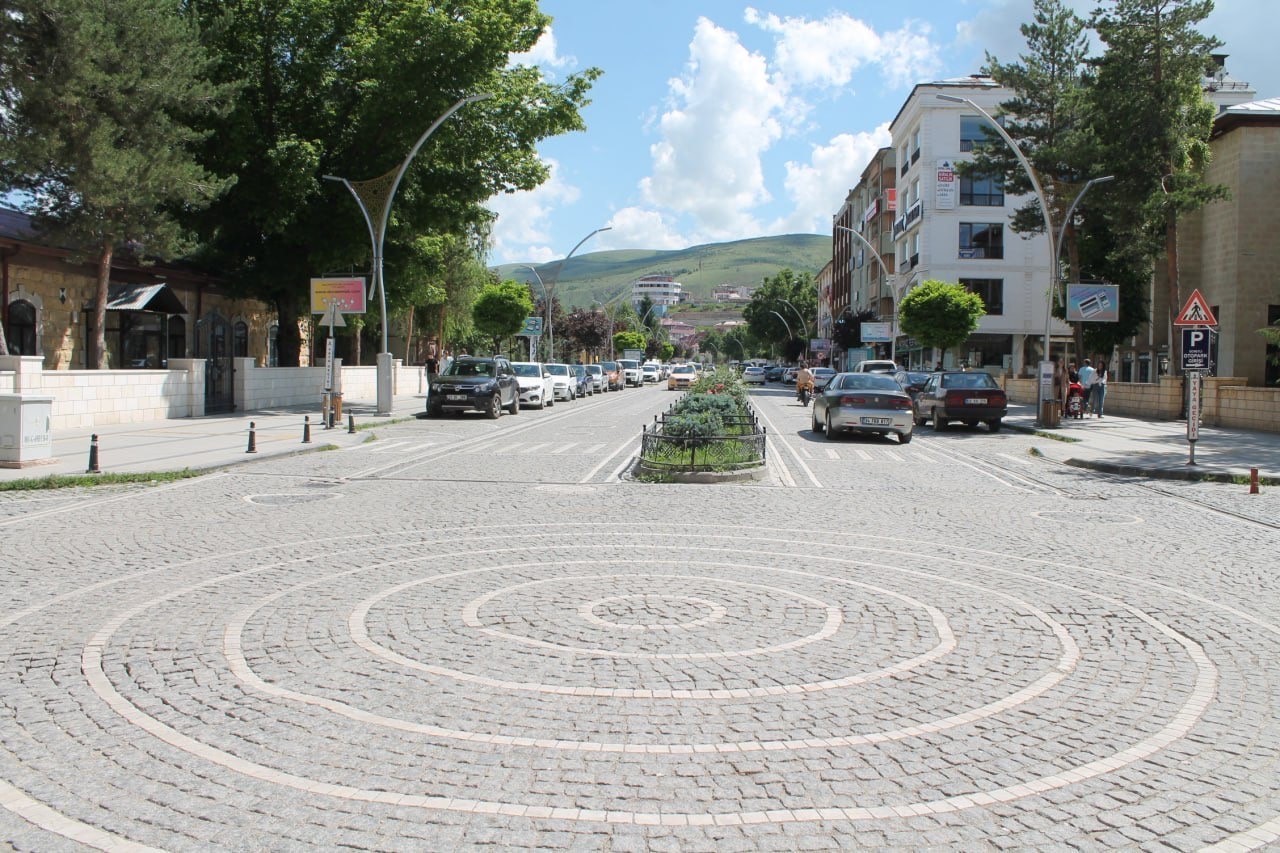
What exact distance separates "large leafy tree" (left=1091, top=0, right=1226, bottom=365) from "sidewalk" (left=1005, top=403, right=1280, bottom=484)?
516 cm

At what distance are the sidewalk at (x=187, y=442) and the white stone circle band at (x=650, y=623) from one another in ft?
35.7

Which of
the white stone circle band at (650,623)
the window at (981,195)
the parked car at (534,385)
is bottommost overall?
the white stone circle band at (650,623)

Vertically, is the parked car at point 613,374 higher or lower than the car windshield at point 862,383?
higher

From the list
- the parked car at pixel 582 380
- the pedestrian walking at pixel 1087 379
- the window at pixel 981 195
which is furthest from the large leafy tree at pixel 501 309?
the pedestrian walking at pixel 1087 379

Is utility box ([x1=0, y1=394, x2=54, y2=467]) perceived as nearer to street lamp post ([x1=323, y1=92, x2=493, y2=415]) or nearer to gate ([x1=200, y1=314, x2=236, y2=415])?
gate ([x1=200, y1=314, x2=236, y2=415])

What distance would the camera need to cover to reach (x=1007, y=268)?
59.9 meters

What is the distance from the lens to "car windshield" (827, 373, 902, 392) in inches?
932

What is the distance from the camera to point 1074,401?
33.1 metres

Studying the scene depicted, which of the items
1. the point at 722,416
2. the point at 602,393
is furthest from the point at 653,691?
the point at 602,393

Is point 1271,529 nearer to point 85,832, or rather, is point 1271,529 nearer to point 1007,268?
point 85,832

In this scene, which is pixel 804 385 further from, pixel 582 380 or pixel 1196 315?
pixel 1196 315

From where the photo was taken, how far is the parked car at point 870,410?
2277 centimetres

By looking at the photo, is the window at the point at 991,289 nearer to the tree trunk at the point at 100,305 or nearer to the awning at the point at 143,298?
the awning at the point at 143,298

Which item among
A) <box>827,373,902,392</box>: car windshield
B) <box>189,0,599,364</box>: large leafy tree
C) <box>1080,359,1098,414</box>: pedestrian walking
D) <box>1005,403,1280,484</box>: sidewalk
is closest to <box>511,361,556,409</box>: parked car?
<box>189,0,599,364</box>: large leafy tree
